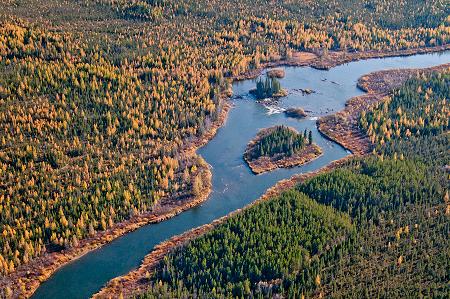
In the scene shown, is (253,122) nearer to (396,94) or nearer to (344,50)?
(396,94)

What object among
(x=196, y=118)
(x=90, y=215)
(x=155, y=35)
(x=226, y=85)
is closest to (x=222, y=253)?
(x=90, y=215)

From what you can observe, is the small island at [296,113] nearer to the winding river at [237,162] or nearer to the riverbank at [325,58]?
the winding river at [237,162]

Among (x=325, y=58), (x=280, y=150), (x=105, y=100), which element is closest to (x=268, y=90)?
(x=280, y=150)

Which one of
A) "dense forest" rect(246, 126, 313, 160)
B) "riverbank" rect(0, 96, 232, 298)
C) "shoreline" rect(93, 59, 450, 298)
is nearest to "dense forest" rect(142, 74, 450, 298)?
"shoreline" rect(93, 59, 450, 298)

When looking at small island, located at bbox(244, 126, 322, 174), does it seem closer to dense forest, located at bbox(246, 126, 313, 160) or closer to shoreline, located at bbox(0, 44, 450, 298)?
dense forest, located at bbox(246, 126, 313, 160)

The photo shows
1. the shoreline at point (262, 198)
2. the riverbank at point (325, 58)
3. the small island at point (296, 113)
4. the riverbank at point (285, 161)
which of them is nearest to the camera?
the shoreline at point (262, 198)

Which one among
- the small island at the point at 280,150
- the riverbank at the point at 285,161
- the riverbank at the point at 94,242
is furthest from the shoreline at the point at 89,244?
the riverbank at the point at 285,161
